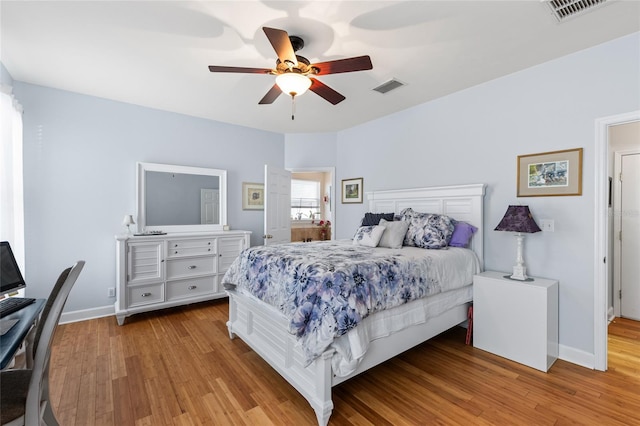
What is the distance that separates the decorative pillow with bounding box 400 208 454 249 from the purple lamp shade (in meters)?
0.52

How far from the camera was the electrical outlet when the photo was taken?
8.84 feet

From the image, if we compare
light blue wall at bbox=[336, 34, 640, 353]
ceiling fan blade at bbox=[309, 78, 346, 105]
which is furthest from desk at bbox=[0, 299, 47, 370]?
light blue wall at bbox=[336, 34, 640, 353]

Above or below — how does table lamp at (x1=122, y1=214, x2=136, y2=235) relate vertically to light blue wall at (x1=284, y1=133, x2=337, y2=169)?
below

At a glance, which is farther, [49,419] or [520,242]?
[520,242]

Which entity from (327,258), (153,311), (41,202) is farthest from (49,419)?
(41,202)

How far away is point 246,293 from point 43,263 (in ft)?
8.42

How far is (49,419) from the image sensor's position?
5.03 feet

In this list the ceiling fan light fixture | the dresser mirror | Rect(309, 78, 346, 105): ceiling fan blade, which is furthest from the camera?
the dresser mirror

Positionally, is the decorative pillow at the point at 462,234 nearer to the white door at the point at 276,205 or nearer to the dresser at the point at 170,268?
→ the white door at the point at 276,205

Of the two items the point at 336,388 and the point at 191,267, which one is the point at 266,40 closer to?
the point at 336,388

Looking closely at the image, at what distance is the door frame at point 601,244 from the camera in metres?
2.43

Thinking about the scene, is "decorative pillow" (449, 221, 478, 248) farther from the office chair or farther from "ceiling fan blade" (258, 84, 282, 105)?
the office chair

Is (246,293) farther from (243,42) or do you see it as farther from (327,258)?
(243,42)

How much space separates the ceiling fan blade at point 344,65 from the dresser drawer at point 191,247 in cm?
283
